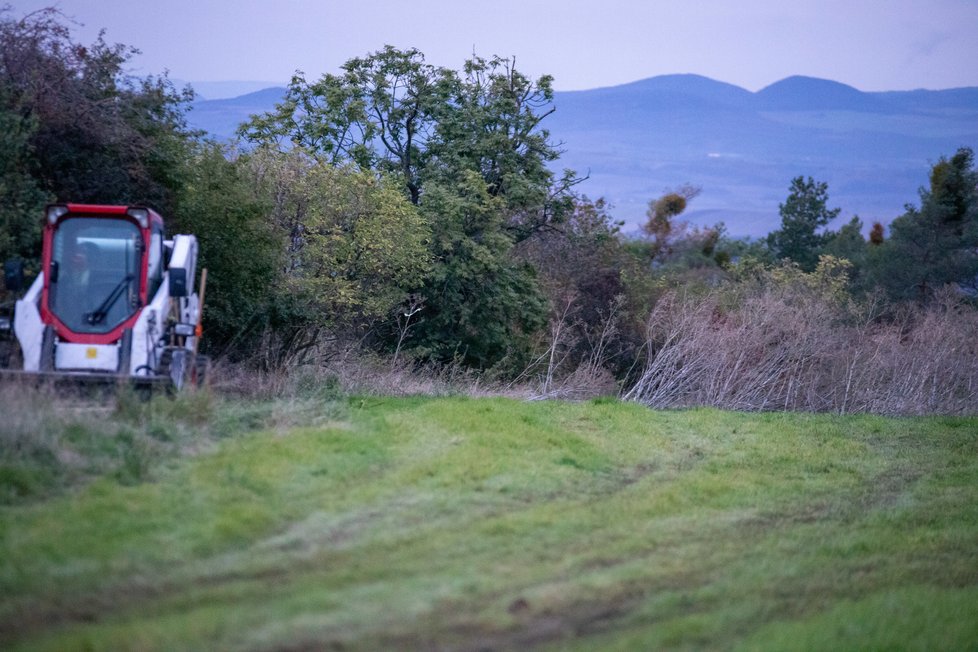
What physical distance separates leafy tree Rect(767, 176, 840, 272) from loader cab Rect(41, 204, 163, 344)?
56811 millimetres

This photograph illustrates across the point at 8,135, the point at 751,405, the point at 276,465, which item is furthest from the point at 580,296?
the point at 276,465

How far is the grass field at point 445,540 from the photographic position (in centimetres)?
647

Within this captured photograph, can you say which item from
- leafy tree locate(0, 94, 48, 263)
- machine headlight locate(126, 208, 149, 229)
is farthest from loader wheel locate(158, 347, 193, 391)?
leafy tree locate(0, 94, 48, 263)

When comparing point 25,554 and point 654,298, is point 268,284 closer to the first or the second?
point 25,554

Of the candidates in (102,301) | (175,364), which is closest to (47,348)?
(102,301)

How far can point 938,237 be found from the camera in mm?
49781

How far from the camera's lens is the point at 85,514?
776cm

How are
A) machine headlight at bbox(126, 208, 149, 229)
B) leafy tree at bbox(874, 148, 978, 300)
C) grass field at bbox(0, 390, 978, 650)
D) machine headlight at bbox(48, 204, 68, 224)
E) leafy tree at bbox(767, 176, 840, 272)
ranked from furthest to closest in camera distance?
leafy tree at bbox(767, 176, 840, 272), leafy tree at bbox(874, 148, 978, 300), machine headlight at bbox(126, 208, 149, 229), machine headlight at bbox(48, 204, 68, 224), grass field at bbox(0, 390, 978, 650)

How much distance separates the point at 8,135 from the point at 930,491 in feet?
47.3

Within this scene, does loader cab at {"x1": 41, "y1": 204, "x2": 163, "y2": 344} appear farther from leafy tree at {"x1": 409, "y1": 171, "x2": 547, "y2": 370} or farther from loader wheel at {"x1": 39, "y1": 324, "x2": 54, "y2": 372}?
leafy tree at {"x1": 409, "y1": 171, "x2": 547, "y2": 370}

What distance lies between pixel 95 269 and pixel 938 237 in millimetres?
47026

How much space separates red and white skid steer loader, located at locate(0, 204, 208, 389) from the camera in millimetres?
12000

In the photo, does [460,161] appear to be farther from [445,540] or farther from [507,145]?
[445,540]

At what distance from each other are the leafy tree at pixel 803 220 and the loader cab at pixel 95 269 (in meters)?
56.8
